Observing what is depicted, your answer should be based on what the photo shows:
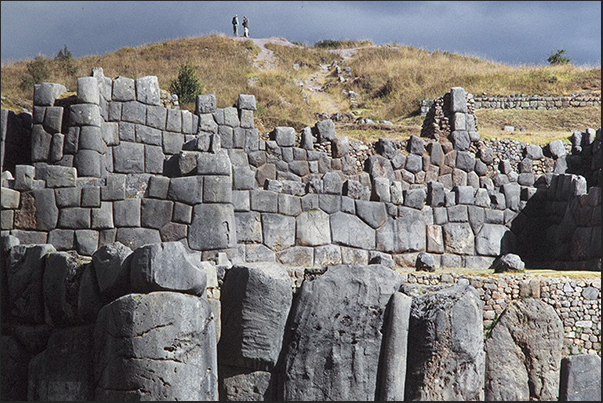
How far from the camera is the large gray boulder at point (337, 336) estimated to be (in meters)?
9.01

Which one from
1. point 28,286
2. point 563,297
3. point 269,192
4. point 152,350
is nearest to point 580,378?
point 563,297

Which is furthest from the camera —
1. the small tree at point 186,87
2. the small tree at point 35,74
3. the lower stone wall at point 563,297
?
the small tree at point 35,74

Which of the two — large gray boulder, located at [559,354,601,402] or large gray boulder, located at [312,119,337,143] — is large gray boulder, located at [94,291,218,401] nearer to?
large gray boulder, located at [559,354,601,402]

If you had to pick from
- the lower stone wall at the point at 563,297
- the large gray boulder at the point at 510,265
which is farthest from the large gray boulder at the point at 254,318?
the large gray boulder at the point at 510,265

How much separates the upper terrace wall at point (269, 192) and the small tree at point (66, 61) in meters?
17.7

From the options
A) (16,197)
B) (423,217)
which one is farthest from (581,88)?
(16,197)

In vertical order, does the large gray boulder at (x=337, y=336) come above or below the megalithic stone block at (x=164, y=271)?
below

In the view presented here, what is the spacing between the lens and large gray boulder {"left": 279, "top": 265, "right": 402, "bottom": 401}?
901 cm

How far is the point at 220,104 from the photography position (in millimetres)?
28453

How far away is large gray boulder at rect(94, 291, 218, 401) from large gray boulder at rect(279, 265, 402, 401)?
47.5 inches

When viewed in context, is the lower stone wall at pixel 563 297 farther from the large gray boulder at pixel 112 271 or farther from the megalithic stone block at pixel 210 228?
the large gray boulder at pixel 112 271

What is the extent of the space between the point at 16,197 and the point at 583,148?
14.3m

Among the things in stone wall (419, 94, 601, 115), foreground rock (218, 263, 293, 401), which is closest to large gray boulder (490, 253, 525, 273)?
foreground rock (218, 263, 293, 401)

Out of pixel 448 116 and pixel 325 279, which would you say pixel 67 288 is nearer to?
pixel 325 279
